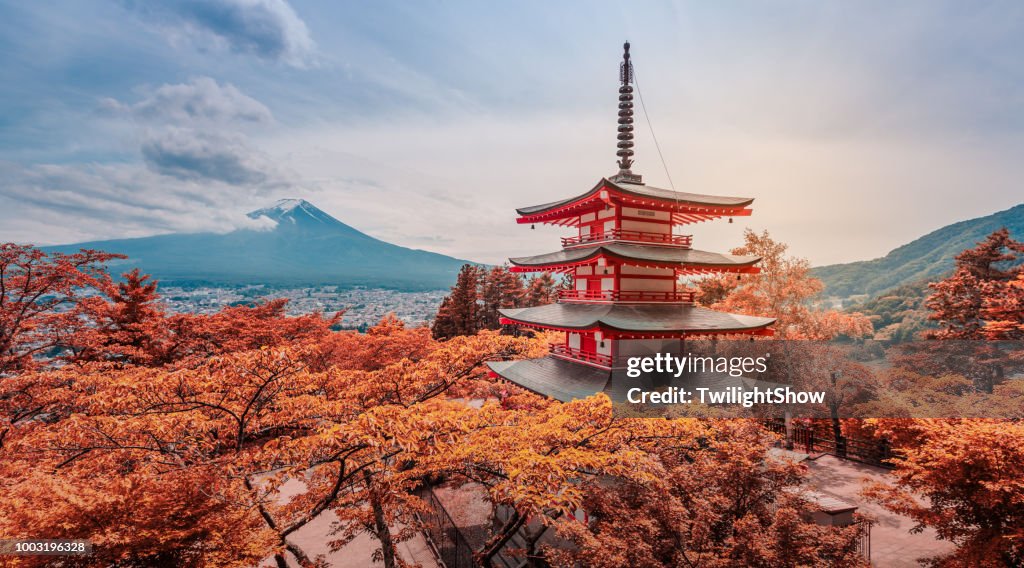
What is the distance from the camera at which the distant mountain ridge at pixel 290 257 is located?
4333 inches

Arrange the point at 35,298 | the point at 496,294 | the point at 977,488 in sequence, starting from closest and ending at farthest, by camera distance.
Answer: the point at 977,488
the point at 35,298
the point at 496,294

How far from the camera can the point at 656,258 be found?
11188 millimetres

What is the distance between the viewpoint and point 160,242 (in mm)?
129500

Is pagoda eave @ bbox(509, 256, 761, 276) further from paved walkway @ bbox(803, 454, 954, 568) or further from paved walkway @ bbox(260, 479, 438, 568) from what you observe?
paved walkway @ bbox(260, 479, 438, 568)

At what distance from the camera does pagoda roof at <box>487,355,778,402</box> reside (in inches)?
412

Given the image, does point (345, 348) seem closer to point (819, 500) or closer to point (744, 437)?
point (744, 437)

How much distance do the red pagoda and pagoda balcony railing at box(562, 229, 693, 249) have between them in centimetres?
3

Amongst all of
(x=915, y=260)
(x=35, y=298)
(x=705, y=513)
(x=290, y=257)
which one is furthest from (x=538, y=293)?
(x=290, y=257)

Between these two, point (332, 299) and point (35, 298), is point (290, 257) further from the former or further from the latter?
point (35, 298)

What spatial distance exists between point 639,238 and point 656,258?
137cm

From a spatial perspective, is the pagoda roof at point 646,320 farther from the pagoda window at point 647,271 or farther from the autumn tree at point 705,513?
the autumn tree at point 705,513

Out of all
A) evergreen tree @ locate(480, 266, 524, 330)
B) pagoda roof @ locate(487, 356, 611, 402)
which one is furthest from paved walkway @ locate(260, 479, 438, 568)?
evergreen tree @ locate(480, 266, 524, 330)

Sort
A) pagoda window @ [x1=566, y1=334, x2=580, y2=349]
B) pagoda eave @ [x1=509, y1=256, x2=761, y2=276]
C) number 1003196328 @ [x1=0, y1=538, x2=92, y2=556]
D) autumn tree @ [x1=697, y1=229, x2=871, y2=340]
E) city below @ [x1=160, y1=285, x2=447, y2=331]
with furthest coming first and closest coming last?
city below @ [x1=160, y1=285, x2=447, y2=331] < autumn tree @ [x1=697, y1=229, x2=871, y2=340] < pagoda window @ [x1=566, y1=334, x2=580, y2=349] < pagoda eave @ [x1=509, y1=256, x2=761, y2=276] < number 1003196328 @ [x1=0, y1=538, x2=92, y2=556]

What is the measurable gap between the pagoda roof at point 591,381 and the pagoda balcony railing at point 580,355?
0.19m
